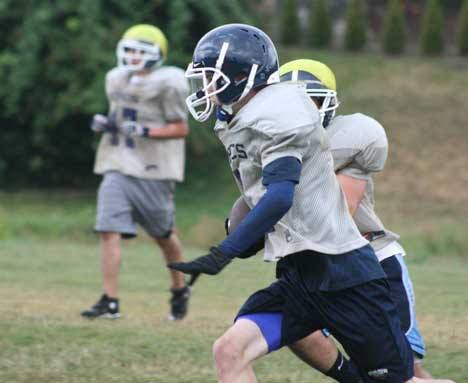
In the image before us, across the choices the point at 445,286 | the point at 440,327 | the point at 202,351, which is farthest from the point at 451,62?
the point at 202,351

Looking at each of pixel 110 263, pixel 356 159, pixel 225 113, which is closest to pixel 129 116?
pixel 110 263

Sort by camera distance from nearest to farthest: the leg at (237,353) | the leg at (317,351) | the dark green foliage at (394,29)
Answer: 1. the leg at (237,353)
2. the leg at (317,351)
3. the dark green foliage at (394,29)

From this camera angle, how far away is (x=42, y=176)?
22328mm

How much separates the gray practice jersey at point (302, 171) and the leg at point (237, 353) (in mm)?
341

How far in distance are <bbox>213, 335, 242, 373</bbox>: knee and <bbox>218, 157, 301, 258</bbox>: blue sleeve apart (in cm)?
40

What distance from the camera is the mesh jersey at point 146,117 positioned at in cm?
930

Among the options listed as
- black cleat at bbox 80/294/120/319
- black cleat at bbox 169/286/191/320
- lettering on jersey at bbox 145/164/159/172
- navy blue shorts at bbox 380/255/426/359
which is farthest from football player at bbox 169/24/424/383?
lettering on jersey at bbox 145/164/159/172

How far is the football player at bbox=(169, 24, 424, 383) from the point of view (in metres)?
4.88

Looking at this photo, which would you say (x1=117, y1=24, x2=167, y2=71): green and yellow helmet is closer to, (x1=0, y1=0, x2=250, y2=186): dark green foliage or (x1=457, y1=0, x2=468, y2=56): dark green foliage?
(x1=0, y1=0, x2=250, y2=186): dark green foliage

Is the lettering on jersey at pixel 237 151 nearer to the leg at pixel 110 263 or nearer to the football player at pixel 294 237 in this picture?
the football player at pixel 294 237

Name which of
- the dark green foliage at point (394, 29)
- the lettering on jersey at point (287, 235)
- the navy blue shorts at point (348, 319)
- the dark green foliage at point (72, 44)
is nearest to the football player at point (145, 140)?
the navy blue shorts at point (348, 319)

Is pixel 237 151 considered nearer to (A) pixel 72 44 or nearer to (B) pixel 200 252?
(B) pixel 200 252

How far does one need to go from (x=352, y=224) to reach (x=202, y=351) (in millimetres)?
2520

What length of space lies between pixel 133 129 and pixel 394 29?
17.4 metres
